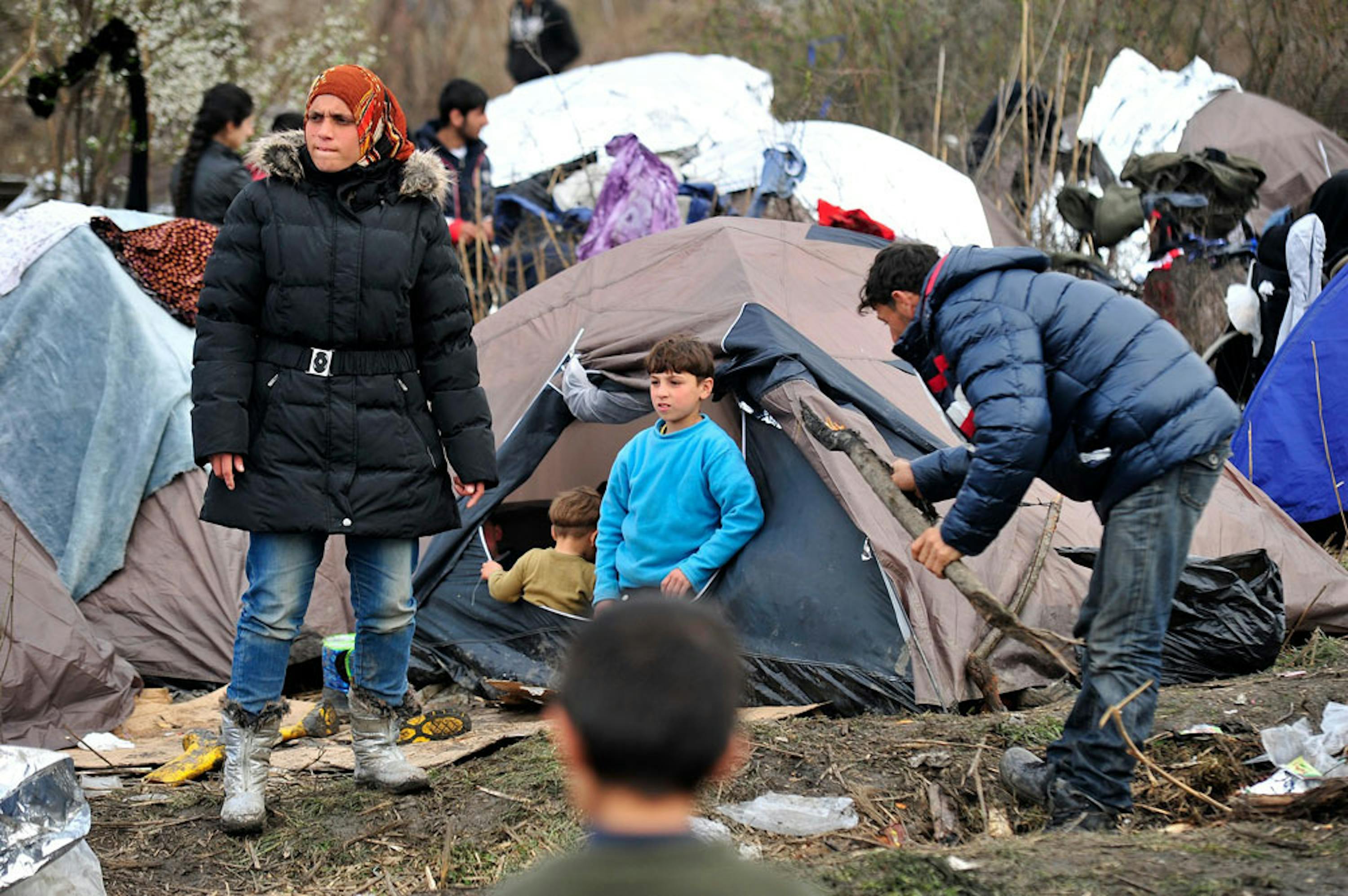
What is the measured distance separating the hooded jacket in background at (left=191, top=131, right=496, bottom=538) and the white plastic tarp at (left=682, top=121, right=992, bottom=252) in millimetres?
4556

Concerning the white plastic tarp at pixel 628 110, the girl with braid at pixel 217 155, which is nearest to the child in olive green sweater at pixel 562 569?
the girl with braid at pixel 217 155

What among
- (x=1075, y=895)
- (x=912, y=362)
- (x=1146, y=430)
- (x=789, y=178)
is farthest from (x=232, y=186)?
(x=1075, y=895)

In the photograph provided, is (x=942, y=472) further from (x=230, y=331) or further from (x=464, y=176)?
(x=464, y=176)

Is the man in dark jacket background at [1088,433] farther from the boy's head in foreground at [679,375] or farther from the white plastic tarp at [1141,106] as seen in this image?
the white plastic tarp at [1141,106]

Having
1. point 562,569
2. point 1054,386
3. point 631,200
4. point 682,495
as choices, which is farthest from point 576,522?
point 631,200

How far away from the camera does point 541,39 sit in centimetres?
1204

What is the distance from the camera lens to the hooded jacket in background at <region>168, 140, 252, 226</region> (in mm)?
7016

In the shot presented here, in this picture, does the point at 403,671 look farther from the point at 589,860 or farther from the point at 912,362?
the point at 589,860

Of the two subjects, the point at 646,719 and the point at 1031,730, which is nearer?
the point at 646,719

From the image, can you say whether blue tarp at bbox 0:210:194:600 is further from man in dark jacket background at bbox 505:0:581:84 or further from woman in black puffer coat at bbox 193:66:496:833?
man in dark jacket background at bbox 505:0:581:84

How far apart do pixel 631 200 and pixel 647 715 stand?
Result: 655 cm

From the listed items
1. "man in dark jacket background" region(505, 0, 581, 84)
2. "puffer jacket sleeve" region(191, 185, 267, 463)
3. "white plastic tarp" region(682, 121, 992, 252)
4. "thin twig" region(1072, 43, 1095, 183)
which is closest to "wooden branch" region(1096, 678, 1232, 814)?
"puffer jacket sleeve" region(191, 185, 267, 463)

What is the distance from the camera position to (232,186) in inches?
277

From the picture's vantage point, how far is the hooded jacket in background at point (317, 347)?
364 cm
